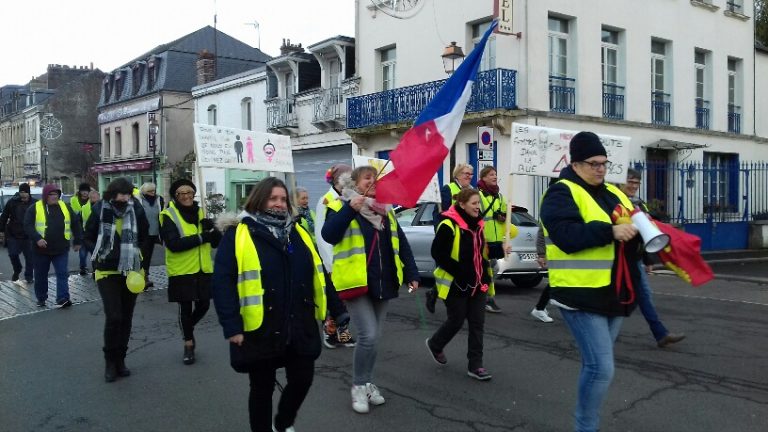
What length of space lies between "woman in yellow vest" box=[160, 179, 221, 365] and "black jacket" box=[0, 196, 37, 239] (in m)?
8.02

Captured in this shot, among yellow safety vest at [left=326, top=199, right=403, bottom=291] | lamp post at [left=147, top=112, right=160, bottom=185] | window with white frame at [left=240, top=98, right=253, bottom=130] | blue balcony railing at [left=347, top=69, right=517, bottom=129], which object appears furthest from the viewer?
lamp post at [left=147, top=112, right=160, bottom=185]

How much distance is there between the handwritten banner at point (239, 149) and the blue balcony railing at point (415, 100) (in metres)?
8.56

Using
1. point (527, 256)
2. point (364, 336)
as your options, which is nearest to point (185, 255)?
point (364, 336)

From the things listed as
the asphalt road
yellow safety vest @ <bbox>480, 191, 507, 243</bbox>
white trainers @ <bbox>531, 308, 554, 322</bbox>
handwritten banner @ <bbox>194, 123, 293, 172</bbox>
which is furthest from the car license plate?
handwritten banner @ <bbox>194, 123, 293, 172</bbox>

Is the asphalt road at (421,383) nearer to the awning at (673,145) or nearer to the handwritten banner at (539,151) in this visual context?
the handwritten banner at (539,151)

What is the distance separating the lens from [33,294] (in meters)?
12.1

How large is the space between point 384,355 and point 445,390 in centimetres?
138

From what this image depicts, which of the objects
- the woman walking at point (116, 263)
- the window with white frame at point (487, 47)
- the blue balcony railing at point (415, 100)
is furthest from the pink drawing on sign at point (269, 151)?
the window with white frame at point (487, 47)

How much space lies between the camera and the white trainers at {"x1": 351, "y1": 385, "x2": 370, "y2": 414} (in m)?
5.21

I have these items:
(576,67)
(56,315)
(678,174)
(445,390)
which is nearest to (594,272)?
(445,390)

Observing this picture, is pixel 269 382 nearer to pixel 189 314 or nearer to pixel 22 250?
pixel 189 314

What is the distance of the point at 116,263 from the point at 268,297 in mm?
2895

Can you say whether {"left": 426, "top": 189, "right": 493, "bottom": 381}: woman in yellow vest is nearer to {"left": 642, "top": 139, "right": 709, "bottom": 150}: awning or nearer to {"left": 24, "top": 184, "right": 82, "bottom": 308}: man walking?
{"left": 24, "top": 184, "right": 82, "bottom": 308}: man walking

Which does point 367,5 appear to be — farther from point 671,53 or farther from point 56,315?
point 56,315
